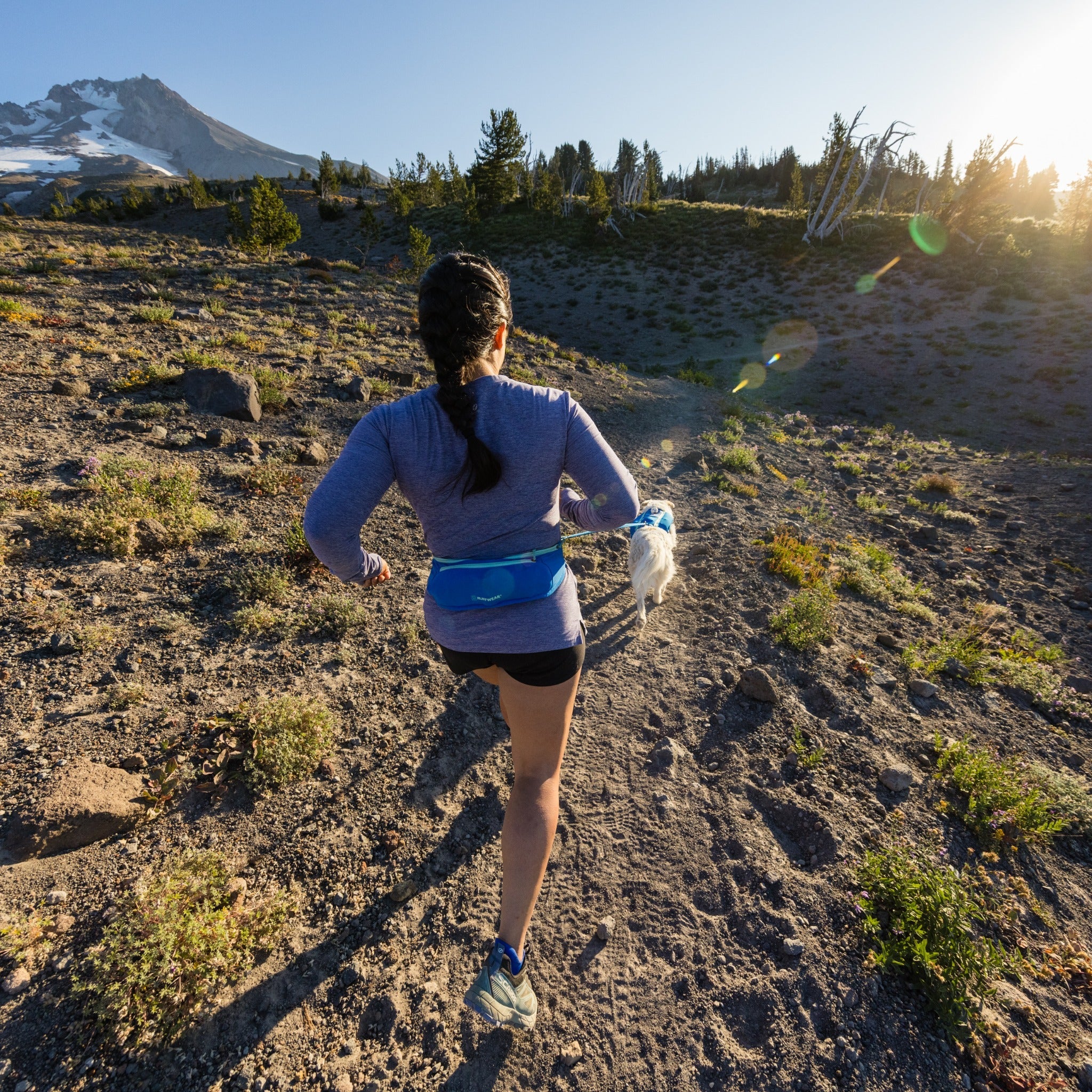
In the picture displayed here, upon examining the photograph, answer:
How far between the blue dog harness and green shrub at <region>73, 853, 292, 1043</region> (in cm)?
197

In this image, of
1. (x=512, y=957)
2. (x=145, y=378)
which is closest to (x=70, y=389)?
(x=145, y=378)

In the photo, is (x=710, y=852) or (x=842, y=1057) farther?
(x=710, y=852)

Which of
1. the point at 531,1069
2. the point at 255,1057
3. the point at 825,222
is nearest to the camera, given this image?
the point at 255,1057

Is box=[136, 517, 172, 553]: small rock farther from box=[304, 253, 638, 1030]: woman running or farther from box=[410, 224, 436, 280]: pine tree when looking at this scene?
box=[410, 224, 436, 280]: pine tree

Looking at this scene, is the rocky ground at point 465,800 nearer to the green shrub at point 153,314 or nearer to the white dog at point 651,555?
the white dog at point 651,555

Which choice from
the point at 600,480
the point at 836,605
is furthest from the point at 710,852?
the point at 836,605

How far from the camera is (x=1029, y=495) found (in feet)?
32.5

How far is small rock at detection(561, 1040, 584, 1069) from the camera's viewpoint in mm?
2189

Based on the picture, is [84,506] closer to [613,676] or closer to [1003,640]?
[613,676]

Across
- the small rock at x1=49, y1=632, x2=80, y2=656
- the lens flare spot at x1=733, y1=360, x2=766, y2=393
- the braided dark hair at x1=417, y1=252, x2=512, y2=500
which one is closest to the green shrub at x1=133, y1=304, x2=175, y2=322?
the small rock at x1=49, y1=632, x2=80, y2=656

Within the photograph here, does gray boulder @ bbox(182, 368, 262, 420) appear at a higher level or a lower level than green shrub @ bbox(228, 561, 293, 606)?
higher

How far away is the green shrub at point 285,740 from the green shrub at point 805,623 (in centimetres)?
427

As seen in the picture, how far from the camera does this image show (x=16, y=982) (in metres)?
2.01

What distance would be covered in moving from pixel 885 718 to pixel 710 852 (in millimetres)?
2235
